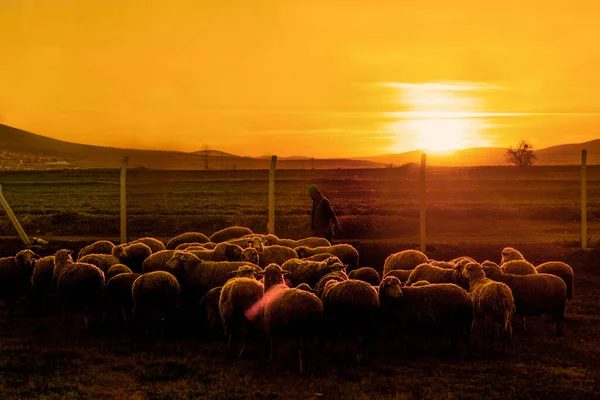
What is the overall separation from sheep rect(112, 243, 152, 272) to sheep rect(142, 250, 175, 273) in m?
1.07

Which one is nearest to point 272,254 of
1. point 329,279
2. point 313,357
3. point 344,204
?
point 329,279

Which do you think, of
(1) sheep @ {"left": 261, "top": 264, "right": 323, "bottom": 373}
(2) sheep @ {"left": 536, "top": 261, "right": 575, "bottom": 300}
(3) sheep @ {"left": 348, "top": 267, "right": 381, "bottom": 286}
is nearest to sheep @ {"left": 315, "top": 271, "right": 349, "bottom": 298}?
(3) sheep @ {"left": 348, "top": 267, "right": 381, "bottom": 286}

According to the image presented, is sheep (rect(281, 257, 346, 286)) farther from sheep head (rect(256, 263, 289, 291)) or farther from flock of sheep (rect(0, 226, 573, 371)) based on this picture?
sheep head (rect(256, 263, 289, 291))

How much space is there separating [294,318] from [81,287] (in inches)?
179

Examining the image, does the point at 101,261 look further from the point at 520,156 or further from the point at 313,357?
the point at 520,156

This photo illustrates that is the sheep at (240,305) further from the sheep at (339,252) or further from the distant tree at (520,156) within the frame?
the distant tree at (520,156)

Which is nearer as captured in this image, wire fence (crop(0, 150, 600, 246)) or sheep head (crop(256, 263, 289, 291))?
sheep head (crop(256, 263, 289, 291))

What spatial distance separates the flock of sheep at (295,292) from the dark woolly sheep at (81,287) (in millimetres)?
18

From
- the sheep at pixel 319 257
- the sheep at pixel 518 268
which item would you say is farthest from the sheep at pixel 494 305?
the sheep at pixel 319 257

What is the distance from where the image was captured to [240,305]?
1038 cm

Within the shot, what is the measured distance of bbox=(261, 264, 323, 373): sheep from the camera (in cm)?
955

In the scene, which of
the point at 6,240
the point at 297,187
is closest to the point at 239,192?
the point at 297,187

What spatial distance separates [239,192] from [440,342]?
3831cm

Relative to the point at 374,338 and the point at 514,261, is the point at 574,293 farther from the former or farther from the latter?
the point at 374,338
